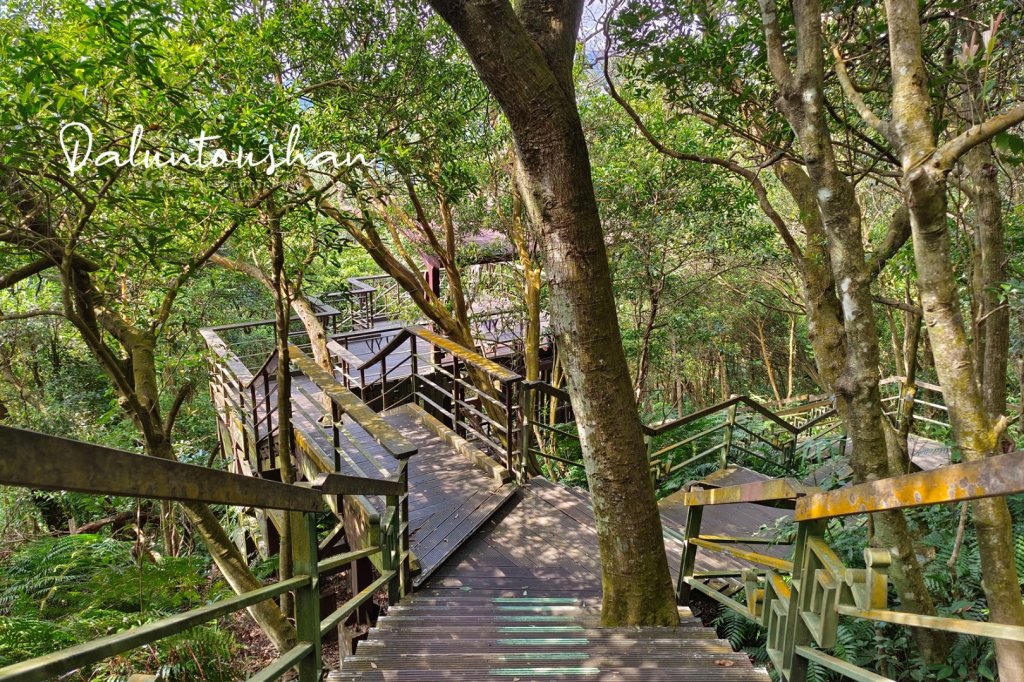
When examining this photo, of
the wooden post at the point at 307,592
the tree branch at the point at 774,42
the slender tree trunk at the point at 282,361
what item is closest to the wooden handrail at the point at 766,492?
the wooden post at the point at 307,592

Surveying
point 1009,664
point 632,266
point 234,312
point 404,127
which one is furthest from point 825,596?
point 234,312

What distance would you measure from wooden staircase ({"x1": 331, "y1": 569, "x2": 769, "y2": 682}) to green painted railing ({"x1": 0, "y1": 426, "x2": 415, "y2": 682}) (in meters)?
0.52

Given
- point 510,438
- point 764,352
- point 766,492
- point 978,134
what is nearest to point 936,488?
point 766,492

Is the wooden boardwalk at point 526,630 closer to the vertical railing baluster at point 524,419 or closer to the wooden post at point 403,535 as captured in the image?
the wooden post at point 403,535

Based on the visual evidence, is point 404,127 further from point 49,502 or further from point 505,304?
point 49,502

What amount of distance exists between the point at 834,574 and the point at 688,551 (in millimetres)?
1824

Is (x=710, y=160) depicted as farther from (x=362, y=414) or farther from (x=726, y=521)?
(x=726, y=521)

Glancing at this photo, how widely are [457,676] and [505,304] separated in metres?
9.43

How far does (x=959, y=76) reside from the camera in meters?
3.85

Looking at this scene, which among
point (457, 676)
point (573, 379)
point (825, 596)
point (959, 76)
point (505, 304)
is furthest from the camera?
point (505, 304)

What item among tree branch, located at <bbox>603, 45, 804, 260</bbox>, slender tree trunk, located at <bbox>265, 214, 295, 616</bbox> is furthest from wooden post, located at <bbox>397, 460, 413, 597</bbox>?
tree branch, located at <bbox>603, 45, 804, 260</bbox>

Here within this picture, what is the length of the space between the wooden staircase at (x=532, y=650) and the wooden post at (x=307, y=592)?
0.62m

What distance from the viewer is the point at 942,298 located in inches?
109

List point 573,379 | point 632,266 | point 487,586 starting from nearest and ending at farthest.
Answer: point 573,379 → point 487,586 → point 632,266
